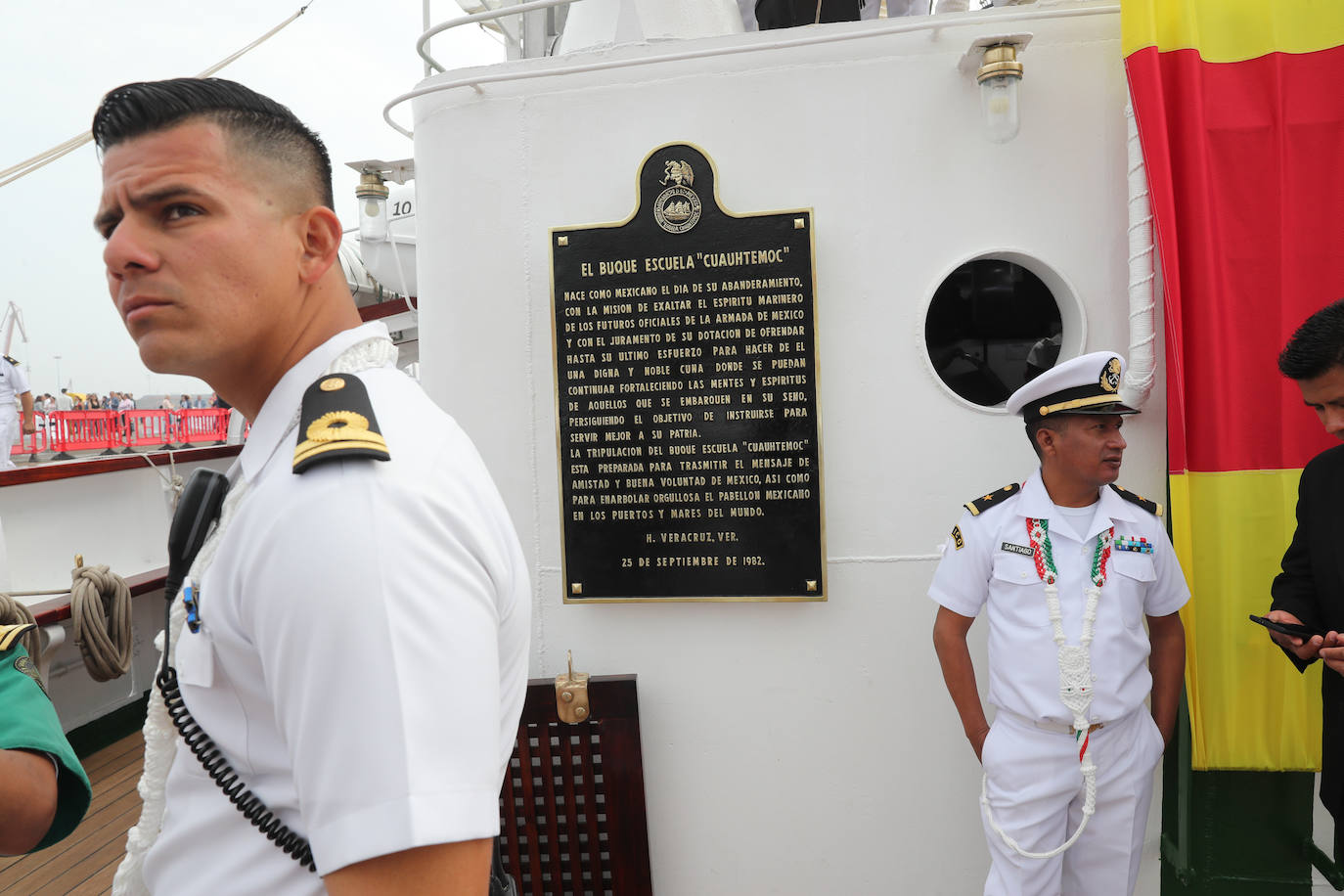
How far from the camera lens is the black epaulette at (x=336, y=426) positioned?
0.74 m

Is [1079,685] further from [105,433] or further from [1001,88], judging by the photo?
[105,433]

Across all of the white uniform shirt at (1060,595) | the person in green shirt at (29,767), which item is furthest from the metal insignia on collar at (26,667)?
the white uniform shirt at (1060,595)

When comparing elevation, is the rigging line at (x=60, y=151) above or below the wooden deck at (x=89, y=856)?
above

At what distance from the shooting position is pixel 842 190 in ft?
9.38

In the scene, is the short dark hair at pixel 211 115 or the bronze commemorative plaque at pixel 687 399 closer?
the short dark hair at pixel 211 115

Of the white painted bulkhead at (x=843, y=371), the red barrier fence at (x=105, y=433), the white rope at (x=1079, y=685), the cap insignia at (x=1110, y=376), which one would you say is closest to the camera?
the white rope at (x=1079, y=685)

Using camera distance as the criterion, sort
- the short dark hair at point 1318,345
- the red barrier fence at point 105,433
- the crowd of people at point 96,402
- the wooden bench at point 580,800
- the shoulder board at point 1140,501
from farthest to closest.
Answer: the crowd of people at point 96,402
the red barrier fence at point 105,433
the wooden bench at point 580,800
the shoulder board at point 1140,501
the short dark hair at point 1318,345

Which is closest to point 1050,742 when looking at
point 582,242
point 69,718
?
point 582,242

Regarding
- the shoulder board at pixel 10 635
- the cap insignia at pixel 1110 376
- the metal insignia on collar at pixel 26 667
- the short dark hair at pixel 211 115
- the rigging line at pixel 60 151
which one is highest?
the rigging line at pixel 60 151

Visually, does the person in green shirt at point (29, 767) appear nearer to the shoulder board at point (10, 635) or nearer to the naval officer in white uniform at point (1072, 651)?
the shoulder board at point (10, 635)

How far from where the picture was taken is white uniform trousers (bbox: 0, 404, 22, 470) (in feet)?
24.1

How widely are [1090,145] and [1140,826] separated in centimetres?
216

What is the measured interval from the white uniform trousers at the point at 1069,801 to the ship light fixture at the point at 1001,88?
1843 mm

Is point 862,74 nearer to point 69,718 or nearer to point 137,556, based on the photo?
point 69,718
